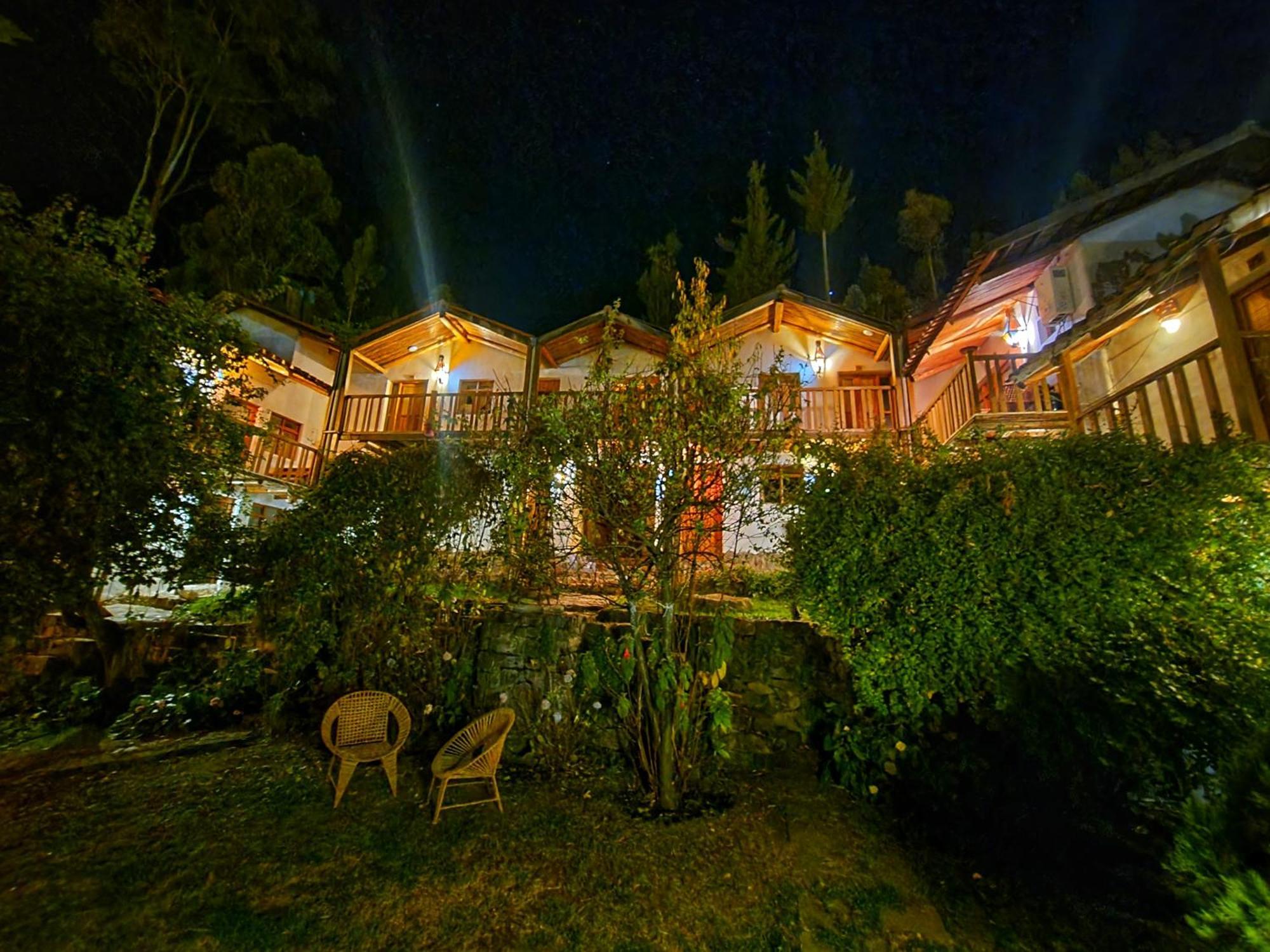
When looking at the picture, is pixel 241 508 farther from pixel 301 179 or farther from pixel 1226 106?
pixel 1226 106

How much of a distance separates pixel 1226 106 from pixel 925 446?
2090cm

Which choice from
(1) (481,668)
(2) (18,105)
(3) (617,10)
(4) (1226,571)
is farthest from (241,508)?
(3) (617,10)

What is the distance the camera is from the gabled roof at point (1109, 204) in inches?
381

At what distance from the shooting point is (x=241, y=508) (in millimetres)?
6535

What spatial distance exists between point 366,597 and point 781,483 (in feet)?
13.7

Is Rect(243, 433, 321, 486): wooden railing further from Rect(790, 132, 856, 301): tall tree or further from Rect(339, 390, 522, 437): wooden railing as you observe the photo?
Rect(790, 132, 856, 301): tall tree

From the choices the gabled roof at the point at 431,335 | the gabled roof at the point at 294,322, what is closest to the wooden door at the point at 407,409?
the gabled roof at the point at 431,335

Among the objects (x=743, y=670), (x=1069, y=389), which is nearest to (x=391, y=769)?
(x=743, y=670)

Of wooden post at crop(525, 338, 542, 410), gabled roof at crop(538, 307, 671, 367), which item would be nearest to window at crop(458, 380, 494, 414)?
wooden post at crop(525, 338, 542, 410)

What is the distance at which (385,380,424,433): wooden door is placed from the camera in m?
14.4

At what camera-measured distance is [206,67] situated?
1714 cm

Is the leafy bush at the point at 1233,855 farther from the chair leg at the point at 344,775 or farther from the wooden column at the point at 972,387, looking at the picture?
the wooden column at the point at 972,387

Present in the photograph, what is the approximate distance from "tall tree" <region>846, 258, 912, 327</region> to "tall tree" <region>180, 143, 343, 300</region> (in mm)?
23286

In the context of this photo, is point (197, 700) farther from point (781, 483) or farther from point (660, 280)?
point (660, 280)
